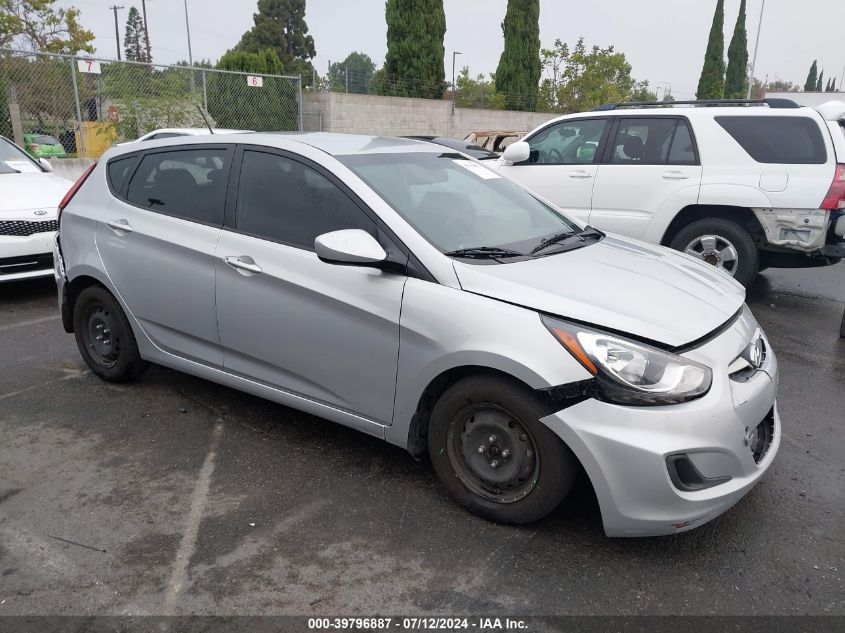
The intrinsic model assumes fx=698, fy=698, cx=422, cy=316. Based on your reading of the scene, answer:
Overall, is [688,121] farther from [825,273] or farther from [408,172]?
[408,172]

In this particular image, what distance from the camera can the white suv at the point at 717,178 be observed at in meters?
6.24

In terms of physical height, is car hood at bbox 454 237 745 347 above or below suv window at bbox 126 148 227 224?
below

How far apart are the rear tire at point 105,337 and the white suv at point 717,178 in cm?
400

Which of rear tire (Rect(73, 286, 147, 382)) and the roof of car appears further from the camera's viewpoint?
rear tire (Rect(73, 286, 147, 382))

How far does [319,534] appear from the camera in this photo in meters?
3.02

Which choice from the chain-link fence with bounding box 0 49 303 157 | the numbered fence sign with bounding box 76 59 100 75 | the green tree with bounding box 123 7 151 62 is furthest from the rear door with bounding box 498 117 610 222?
the green tree with bounding box 123 7 151 62

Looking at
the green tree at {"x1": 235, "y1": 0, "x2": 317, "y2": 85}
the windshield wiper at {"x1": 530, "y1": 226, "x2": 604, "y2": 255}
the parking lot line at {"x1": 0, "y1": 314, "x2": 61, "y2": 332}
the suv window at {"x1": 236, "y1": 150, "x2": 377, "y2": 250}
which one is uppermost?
the green tree at {"x1": 235, "y1": 0, "x2": 317, "y2": 85}

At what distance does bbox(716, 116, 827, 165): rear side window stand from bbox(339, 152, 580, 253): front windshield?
11.1ft

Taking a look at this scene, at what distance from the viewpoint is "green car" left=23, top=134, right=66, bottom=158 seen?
15188 millimetres

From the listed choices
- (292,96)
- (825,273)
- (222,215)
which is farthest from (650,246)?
(292,96)

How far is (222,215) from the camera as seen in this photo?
3.85 m

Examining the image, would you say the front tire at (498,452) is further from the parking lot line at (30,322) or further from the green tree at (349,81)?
the green tree at (349,81)

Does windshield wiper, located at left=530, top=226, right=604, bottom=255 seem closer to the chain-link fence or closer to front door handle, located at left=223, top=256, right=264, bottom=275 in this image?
front door handle, located at left=223, top=256, right=264, bottom=275

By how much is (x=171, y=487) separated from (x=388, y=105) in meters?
23.2
